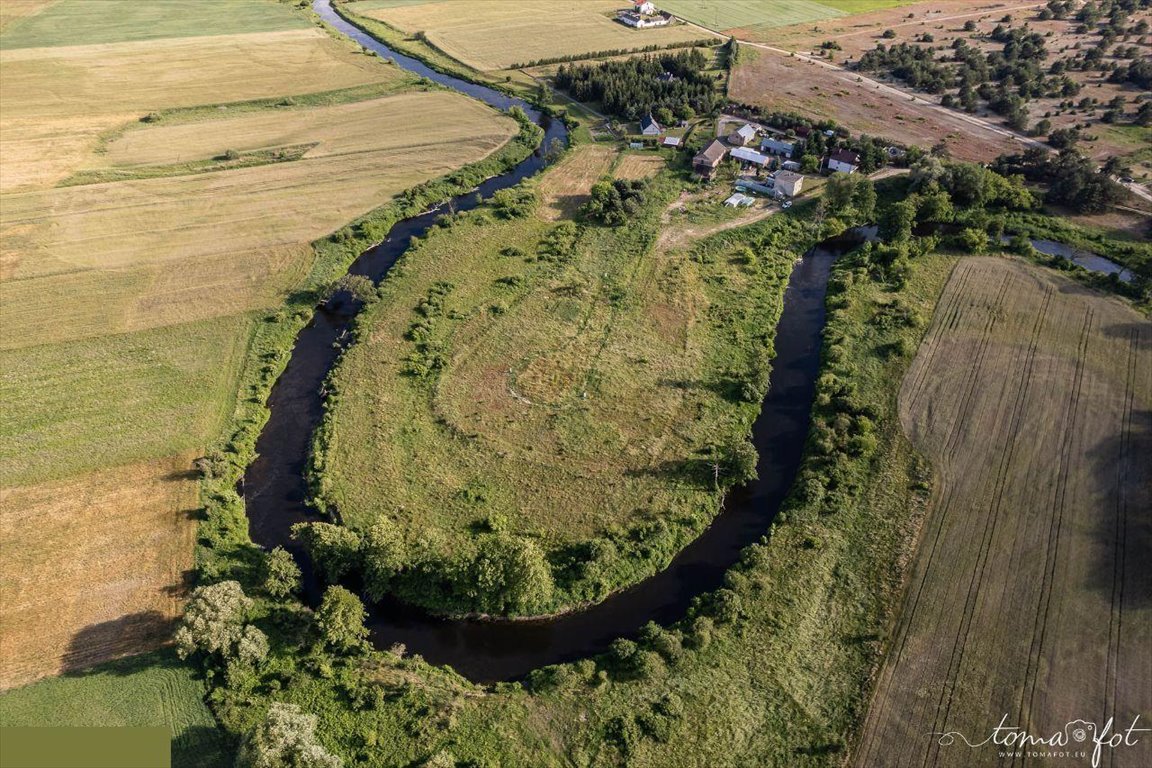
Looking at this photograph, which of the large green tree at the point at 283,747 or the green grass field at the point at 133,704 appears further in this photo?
the green grass field at the point at 133,704

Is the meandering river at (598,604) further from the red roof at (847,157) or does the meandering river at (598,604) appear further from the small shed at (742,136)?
the small shed at (742,136)

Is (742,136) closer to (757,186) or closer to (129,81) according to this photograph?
(757,186)

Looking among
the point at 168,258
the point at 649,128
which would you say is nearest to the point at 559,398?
the point at 168,258

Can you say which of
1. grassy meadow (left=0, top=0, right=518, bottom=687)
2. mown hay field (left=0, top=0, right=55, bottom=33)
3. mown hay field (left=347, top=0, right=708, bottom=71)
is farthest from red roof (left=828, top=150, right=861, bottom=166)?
mown hay field (left=0, top=0, right=55, bottom=33)

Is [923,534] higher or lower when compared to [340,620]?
higher

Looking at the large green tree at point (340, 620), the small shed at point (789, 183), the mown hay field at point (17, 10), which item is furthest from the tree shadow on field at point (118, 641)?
the mown hay field at point (17, 10)

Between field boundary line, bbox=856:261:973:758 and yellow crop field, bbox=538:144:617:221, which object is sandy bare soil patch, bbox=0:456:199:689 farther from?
yellow crop field, bbox=538:144:617:221
